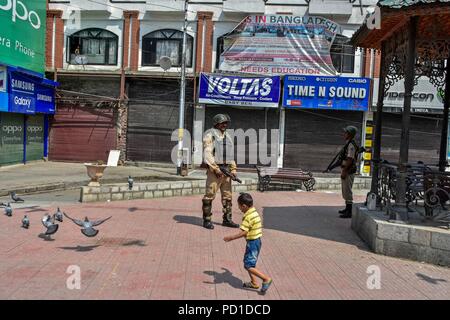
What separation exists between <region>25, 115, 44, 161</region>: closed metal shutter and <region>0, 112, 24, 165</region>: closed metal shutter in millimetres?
679

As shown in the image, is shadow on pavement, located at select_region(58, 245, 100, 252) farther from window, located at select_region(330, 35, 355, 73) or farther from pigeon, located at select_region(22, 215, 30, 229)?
window, located at select_region(330, 35, 355, 73)

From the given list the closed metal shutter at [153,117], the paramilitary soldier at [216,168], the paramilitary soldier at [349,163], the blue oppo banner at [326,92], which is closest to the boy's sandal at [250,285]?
the paramilitary soldier at [216,168]

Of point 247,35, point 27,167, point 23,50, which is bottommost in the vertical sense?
point 27,167

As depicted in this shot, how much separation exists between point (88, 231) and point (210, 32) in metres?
16.2

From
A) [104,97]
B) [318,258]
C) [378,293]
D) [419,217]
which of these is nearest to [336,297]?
[378,293]

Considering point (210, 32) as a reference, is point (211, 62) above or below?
below

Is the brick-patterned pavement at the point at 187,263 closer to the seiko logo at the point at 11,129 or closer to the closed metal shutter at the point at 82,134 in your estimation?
the seiko logo at the point at 11,129

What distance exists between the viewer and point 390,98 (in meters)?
20.2

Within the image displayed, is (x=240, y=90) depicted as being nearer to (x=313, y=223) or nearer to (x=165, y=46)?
(x=165, y=46)

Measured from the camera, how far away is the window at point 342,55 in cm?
2055

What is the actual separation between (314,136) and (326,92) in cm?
206

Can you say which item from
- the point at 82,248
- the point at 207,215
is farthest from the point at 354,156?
the point at 82,248

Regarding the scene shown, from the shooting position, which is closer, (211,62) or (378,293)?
(378,293)

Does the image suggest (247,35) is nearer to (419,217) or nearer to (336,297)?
(419,217)
